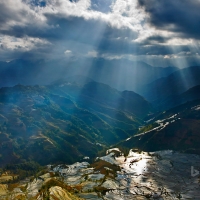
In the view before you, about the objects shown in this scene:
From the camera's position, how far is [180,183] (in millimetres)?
194125

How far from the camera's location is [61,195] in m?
130

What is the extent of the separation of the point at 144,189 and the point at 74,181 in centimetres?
5256

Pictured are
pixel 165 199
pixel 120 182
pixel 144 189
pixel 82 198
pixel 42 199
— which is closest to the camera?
pixel 42 199

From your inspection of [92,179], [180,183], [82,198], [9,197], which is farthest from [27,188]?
[180,183]

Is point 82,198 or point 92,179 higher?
point 92,179

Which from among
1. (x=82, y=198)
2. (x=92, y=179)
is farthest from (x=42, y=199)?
(x=92, y=179)

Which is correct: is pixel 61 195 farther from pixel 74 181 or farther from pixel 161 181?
pixel 161 181

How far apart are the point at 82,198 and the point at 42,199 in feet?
78.1

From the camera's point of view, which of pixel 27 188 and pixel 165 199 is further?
pixel 27 188

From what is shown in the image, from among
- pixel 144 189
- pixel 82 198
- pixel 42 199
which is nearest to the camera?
pixel 42 199

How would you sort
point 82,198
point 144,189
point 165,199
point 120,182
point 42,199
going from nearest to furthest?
point 42,199
point 82,198
point 165,199
point 144,189
point 120,182

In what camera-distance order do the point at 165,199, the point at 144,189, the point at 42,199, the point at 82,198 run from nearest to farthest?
the point at 42,199
the point at 82,198
the point at 165,199
the point at 144,189

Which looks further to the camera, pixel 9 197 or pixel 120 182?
pixel 120 182

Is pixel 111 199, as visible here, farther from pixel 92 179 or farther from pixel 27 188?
pixel 27 188
